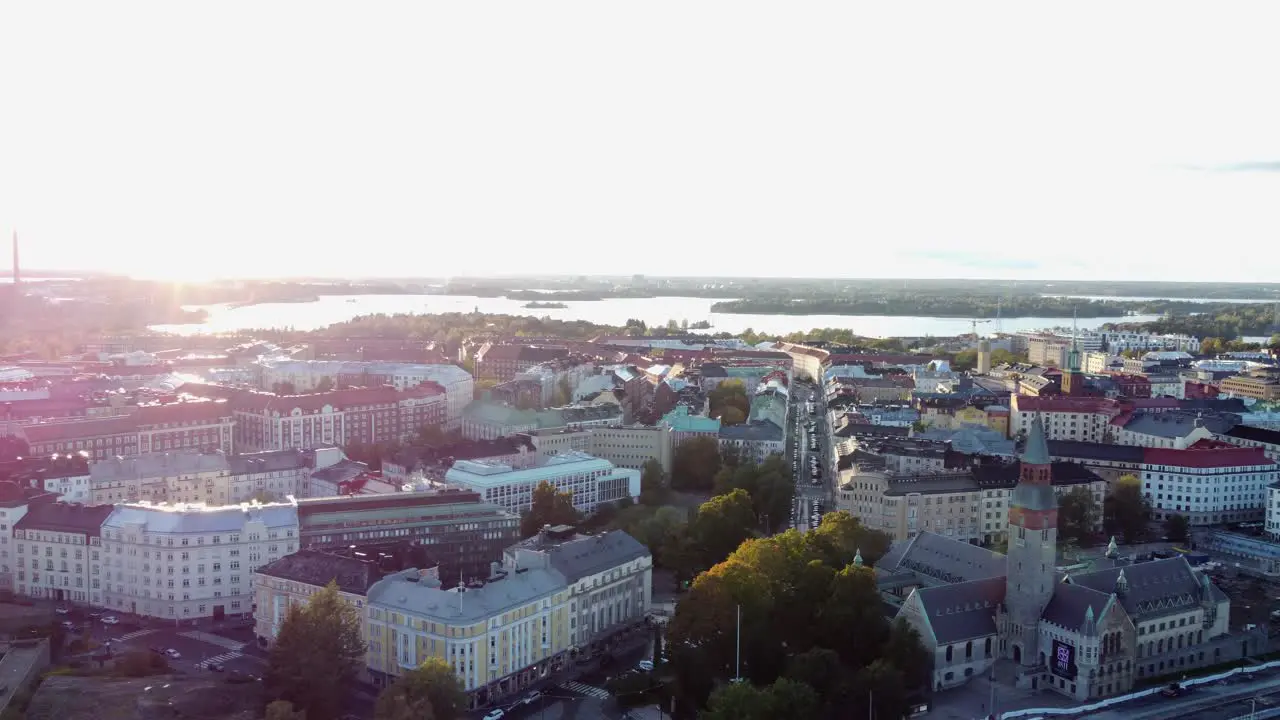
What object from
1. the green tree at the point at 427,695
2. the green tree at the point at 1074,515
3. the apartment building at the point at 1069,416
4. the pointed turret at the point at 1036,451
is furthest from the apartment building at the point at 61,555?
the apartment building at the point at 1069,416

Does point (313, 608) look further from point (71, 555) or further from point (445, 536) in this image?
point (71, 555)

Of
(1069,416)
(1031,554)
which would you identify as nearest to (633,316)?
(1069,416)

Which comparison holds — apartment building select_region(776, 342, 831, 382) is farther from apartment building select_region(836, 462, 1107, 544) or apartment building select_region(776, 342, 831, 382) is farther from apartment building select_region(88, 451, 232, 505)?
apartment building select_region(88, 451, 232, 505)

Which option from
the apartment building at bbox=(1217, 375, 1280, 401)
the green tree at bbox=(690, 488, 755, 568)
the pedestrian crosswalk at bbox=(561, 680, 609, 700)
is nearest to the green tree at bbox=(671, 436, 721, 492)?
the green tree at bbox=(690, 488, 755, 568)

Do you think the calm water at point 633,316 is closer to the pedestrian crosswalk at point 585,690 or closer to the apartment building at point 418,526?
the apartment building at point 418,526

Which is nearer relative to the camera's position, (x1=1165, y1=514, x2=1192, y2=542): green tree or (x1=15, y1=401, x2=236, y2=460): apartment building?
(x1=1165, y1=514, x2=1192, y2=542): green tree

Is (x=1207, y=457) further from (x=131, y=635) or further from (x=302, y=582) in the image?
(x=131, y=635)
